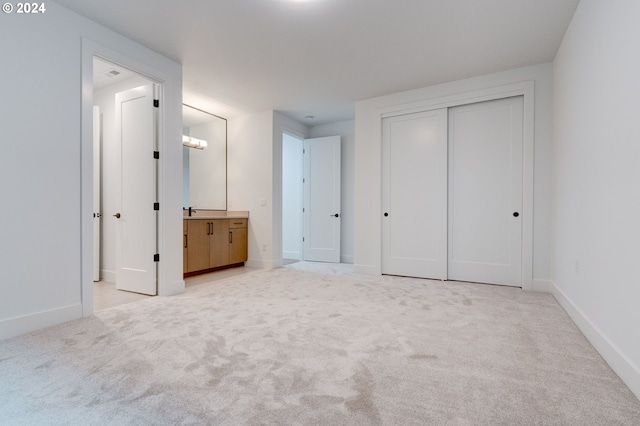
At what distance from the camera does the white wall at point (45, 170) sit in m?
2.32

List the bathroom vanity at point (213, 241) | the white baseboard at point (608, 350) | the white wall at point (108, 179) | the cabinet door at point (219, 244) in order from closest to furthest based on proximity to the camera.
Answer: the white baseboard at point (608, 350), the white wall at point (108, 179), the bathroom vanity at point (213, 241), the cabinet door at point (219, 244)

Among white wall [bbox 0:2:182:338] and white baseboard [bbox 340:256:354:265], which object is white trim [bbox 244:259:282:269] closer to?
white baseboard [bbox 340:256:354:265]

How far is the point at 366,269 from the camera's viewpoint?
4.82 m

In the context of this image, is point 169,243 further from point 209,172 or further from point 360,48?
point 360,48

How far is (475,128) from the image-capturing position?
416 cm

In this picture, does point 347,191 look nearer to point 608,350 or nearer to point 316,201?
point 316,201

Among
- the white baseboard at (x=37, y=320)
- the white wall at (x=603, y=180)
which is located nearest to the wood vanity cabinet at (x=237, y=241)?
the white baseboard at (x=37, y=320)

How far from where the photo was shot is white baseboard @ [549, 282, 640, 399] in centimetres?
159

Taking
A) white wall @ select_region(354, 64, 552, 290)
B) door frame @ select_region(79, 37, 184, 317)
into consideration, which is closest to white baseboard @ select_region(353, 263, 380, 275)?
white wall @ select_region(354, 64, 552, 290)

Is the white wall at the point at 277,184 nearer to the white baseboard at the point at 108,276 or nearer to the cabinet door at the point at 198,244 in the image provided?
the cabinet door at the point at 198,244

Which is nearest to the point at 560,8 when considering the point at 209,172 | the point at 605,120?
the point at 605,120

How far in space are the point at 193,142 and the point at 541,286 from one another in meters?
5.35

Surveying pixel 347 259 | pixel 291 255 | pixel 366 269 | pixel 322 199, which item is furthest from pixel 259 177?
pixel 366 269

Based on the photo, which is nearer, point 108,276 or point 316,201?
point 108,276
